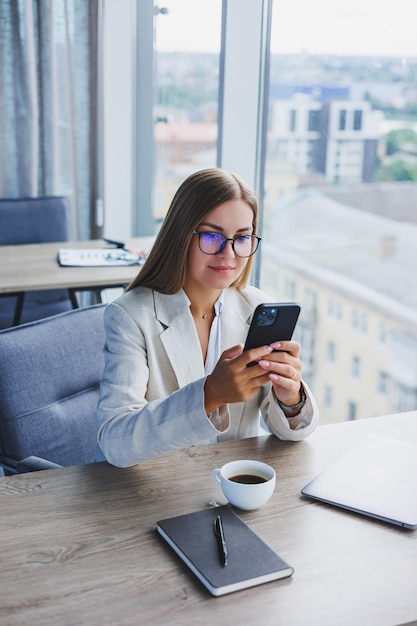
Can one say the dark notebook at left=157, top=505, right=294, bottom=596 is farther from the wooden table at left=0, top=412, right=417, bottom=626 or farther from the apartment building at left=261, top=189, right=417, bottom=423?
the apartment building at left=261, top=189, right=417, bottom=423

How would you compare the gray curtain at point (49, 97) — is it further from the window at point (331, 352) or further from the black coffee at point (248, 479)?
the black coffee at point (248, 479)

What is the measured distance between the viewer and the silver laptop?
130cm

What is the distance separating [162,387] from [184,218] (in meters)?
0.35

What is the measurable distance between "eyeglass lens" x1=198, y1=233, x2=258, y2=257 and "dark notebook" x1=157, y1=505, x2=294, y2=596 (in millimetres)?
513

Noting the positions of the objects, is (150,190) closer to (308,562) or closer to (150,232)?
(150,232)

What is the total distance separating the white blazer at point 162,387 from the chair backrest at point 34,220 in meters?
1.94

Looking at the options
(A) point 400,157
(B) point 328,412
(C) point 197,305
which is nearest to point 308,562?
(C) point 197,305

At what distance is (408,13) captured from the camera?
271cm

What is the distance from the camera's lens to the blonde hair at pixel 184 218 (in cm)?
155

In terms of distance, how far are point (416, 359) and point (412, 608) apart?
7.12ft

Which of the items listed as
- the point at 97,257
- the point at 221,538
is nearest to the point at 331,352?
the point at 97,257

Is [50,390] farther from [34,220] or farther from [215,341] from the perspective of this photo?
[34,220]

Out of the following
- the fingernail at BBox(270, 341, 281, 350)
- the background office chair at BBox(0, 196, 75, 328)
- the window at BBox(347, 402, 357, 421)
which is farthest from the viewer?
the window at BBox(347, 402, 357, 421)

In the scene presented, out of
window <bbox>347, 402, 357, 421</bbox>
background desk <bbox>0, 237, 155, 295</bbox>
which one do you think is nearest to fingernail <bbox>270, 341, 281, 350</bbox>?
background desk <bbox>0, 237, 155, 295</bbox>
